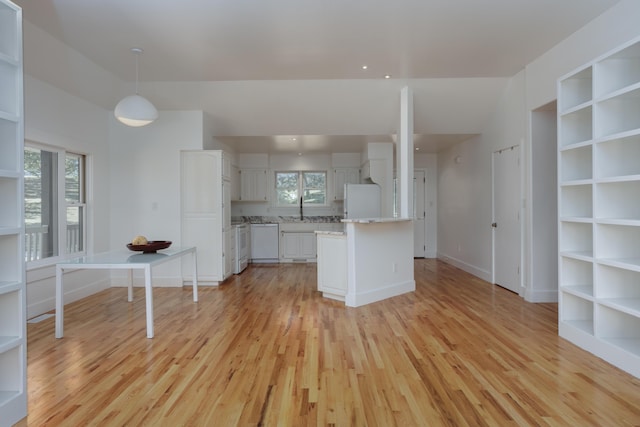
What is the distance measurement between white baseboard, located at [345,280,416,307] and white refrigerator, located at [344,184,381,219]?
2.07m

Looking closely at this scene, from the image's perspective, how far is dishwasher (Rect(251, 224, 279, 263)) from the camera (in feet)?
25.5

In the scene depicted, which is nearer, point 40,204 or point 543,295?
point 40,204

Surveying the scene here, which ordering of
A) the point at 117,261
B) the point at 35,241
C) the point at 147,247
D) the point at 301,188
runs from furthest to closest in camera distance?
the point at 301,188
the point at 35,241
the point at 147,247
the point at 117,261

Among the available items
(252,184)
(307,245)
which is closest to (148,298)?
(307,245)

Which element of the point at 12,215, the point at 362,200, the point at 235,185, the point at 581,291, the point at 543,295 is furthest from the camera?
the point at 235,185

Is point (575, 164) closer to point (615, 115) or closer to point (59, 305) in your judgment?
point (615, 115)

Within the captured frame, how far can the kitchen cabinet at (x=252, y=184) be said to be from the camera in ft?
26.9

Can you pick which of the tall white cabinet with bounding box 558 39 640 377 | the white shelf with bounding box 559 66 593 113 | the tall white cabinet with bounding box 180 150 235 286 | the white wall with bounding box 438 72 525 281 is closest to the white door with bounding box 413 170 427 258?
the white wall with bounding box 438 72 525 281

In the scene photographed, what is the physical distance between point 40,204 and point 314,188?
5.31 metres

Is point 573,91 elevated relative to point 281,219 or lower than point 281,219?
elevated

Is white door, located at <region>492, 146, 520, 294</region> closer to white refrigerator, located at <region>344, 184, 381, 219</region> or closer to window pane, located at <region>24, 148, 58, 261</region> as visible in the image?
white refrigerator, located at <region>344, 184, 381, 219</region>

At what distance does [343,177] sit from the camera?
8094 mm

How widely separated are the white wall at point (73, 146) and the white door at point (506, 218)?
225 inches

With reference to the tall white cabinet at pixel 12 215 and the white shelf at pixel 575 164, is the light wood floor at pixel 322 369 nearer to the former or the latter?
the tall white cabinet at pixel 12 215
